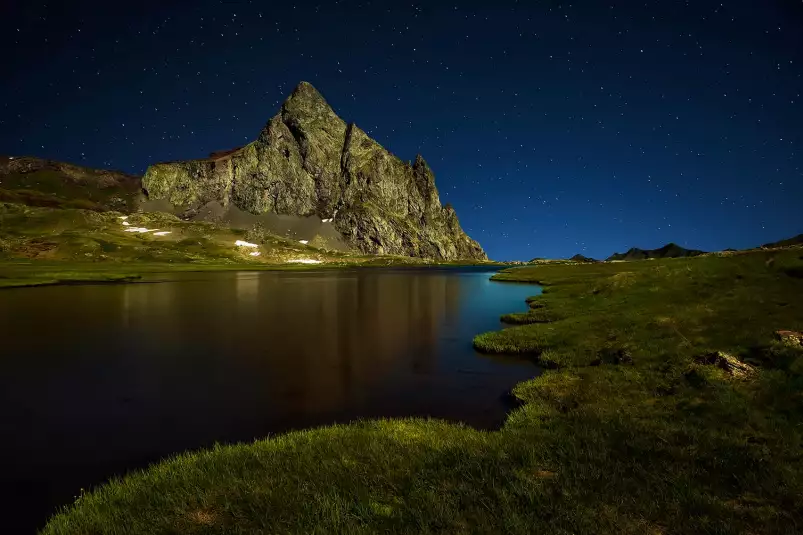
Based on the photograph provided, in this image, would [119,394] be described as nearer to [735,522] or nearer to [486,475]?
[486,475]

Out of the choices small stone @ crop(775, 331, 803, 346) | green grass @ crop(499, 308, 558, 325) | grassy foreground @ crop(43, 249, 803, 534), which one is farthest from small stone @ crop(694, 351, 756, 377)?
green grass @ crop(499, 308, 558, 325)

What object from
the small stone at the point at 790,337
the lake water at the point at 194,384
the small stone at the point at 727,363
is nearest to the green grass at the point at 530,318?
the lake water at the point at 194,384

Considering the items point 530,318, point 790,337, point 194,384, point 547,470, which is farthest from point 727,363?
point 194,384

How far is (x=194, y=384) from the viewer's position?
956 inches

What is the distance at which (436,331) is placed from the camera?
43219mm

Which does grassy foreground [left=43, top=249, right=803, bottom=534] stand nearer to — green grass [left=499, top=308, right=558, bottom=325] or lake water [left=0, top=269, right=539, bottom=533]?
lake water [left=0, top=269, right=539, bottom=533]

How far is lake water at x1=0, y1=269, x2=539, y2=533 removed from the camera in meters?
15.3

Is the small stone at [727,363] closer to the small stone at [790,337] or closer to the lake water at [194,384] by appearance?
the small stone at [790,337]

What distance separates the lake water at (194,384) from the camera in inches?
603

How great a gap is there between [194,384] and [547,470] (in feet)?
72.6

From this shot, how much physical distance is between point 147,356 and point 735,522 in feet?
120

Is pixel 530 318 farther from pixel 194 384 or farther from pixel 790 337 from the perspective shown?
pixel 194 384

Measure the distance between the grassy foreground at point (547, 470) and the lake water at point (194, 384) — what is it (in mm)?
3284

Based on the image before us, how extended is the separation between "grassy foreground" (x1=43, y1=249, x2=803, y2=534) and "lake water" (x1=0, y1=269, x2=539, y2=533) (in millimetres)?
3284
